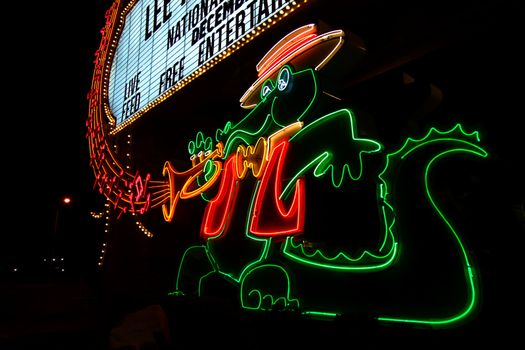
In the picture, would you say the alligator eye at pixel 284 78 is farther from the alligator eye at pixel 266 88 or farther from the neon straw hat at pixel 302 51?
the alligator eye at pixel 266 88

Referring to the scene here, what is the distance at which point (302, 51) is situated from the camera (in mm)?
4715

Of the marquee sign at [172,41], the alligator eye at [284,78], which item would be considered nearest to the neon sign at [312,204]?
the alligator eye at [284,78]

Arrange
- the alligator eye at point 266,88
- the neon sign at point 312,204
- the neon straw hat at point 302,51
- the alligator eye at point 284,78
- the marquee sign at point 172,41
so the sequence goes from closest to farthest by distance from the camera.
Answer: the neon sign at point 312,204, the neon straw hat at point 302,51, the alligator eye at point 284,78, the alligator eye at point 266,88, the marquee sign at point 172,41

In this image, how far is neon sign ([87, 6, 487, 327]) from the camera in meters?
3.42

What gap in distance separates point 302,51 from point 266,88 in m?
0.78

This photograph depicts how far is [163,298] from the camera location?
541 cm

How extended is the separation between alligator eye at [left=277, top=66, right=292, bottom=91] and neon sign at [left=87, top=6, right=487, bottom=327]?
1cm

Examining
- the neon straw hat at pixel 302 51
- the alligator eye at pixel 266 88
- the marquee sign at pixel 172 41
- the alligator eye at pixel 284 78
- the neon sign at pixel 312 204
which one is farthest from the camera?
the marquee sign at pixel 172 41

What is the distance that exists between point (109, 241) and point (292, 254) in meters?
5.35

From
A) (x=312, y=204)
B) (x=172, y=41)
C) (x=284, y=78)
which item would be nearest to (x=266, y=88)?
(x=284, y=78)

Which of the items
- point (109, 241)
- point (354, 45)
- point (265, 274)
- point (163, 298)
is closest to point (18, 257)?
point (109, 241)

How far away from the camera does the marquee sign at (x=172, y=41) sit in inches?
222

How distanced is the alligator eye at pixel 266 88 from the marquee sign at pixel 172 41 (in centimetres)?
64

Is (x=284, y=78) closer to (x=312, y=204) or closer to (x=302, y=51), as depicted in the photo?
(x=302, y=51)
